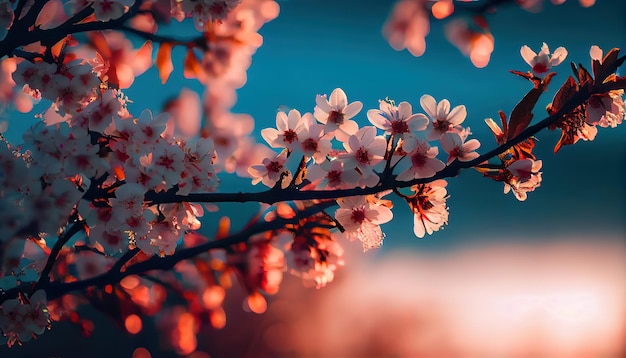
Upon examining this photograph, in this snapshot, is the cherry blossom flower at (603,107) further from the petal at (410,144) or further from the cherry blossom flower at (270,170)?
the cherry blossom flower at (270,170)

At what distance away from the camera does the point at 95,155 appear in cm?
60

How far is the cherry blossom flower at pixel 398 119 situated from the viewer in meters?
0.64

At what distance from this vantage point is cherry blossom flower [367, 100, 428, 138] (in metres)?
0.64

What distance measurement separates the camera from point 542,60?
2.15 ft

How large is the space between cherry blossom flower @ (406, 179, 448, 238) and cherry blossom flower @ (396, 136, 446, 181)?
3 cm

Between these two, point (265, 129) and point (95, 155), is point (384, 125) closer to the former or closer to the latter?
point (265, 129)

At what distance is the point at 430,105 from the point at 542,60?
153 mm

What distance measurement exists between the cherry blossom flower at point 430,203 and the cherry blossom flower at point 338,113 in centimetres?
11

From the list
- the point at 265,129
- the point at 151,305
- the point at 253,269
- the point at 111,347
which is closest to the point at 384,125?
the point at 265,129

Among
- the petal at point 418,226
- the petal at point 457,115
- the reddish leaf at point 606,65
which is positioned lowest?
the petal at point 418,226

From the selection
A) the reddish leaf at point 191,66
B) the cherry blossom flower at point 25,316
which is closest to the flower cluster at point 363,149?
the reddish leaf at point 191,66

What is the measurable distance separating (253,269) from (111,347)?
679 mm

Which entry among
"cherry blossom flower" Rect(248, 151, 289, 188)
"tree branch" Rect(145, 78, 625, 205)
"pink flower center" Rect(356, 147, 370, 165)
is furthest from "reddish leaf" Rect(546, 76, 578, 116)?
"cherry blossom flower" Rect(248, 151, 289, 188)

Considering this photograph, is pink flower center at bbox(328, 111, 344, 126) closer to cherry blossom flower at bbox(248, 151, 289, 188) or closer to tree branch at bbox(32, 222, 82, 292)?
cherry blossom flower at bbox(248, 151, 289, 188)
